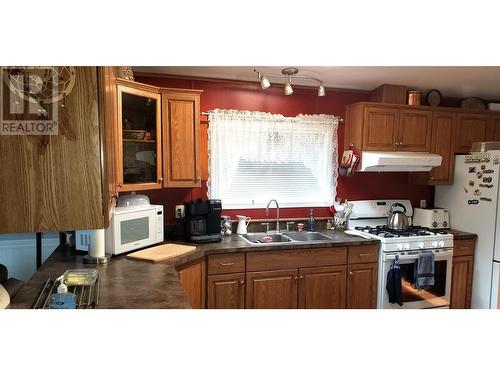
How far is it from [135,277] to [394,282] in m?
2.09

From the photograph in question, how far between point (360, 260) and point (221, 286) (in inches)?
47.3

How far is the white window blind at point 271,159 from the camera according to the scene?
2.95 metres

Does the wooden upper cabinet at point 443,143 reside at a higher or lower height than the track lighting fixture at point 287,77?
lower

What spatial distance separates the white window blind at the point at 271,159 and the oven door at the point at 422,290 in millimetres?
863

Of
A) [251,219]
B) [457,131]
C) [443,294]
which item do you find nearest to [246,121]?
[251,219]

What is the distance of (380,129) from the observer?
3.03 metres

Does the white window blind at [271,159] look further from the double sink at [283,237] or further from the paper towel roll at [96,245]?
the paper towel roll at [96,245]

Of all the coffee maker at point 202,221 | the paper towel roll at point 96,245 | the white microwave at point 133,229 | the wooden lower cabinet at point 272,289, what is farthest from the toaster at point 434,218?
the paper towel roll at point 96,245

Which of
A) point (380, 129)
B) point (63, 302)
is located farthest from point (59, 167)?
point (380, 129)

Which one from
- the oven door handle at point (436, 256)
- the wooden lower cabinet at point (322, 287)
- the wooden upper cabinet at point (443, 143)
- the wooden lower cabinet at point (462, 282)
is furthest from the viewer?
the wooden upper cabinet at point (443, 143)

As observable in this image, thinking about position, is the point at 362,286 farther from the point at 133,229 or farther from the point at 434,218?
the point at 133,229

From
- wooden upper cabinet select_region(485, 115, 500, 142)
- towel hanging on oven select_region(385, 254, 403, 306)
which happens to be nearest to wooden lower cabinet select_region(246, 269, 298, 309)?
towel hanging on oven select_region(385, 254, 403, 306)

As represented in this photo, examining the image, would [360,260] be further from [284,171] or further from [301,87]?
[301,87]

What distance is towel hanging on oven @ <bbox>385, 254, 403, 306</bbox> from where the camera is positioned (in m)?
2.70
